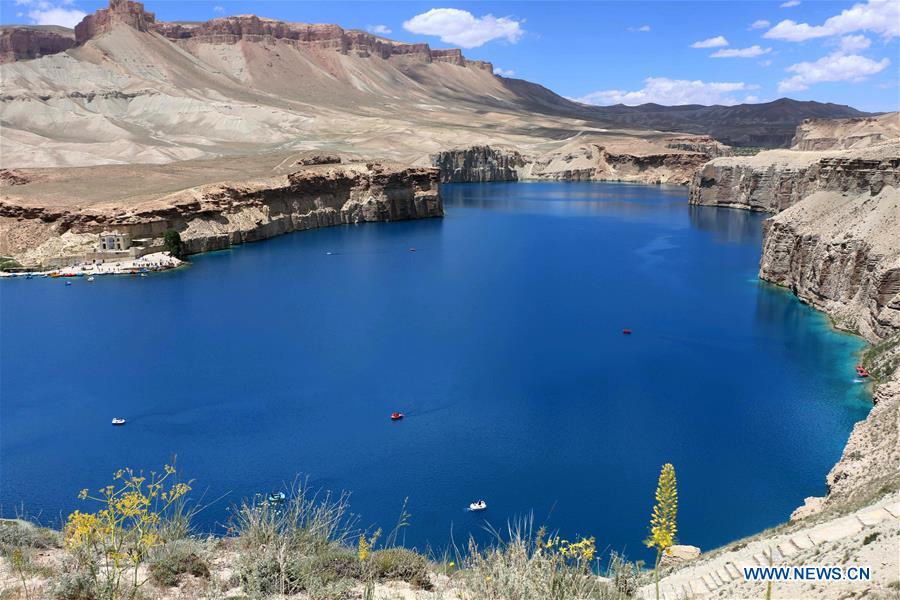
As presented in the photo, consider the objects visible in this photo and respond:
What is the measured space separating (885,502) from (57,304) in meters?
55.5

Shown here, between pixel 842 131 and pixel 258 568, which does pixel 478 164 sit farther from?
pixel 258 568

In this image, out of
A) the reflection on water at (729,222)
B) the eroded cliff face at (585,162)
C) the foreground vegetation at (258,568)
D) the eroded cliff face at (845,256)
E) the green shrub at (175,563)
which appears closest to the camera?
the foreground vegetation at (258,568)

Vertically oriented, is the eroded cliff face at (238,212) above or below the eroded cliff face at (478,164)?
below

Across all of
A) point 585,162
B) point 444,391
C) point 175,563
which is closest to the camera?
point 175,563

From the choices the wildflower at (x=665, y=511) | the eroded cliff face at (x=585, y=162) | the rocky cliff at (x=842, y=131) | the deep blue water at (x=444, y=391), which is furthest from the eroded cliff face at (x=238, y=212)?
the rocky cliff at (x=842, y=131)

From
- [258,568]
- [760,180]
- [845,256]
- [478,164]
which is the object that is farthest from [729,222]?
[258,568]

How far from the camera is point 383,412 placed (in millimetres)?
34156

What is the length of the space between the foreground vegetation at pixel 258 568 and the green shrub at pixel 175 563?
0.06 feet

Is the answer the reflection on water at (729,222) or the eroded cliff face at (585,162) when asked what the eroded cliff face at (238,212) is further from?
the eroded cliff face at (585,162)

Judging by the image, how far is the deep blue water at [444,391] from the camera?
88.6ft

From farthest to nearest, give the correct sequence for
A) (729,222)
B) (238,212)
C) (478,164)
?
(478,164)
(729,222)
(238,212)

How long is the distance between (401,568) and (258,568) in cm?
301

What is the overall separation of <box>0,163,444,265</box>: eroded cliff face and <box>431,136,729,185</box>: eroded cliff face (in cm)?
5901

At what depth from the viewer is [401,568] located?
1478 centimetres
